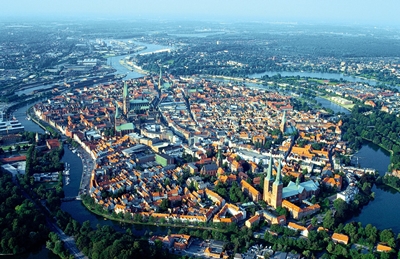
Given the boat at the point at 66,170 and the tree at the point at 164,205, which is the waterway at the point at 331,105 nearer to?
the tree at the point at 164,205

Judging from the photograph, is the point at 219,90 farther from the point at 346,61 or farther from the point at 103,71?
the point at 346,61

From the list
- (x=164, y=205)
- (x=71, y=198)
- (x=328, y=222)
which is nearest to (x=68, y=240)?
(x=71, y=198)

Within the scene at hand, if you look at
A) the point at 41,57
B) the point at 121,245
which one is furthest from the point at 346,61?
the point at 121,245

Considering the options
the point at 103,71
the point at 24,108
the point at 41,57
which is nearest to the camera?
the point at 24,108

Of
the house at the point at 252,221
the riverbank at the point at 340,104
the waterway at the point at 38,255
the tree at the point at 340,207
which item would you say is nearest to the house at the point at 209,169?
the house at the point at 252,221

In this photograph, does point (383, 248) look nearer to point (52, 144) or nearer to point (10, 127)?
point (52, 144)

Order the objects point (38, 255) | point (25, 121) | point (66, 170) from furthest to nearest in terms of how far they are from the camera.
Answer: point (25, 121)
point (66, 170)
point (38, 255)

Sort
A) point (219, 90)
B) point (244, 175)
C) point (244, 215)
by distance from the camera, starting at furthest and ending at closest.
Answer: point (219, 90)
point (244, 175)
point (244, 215)
